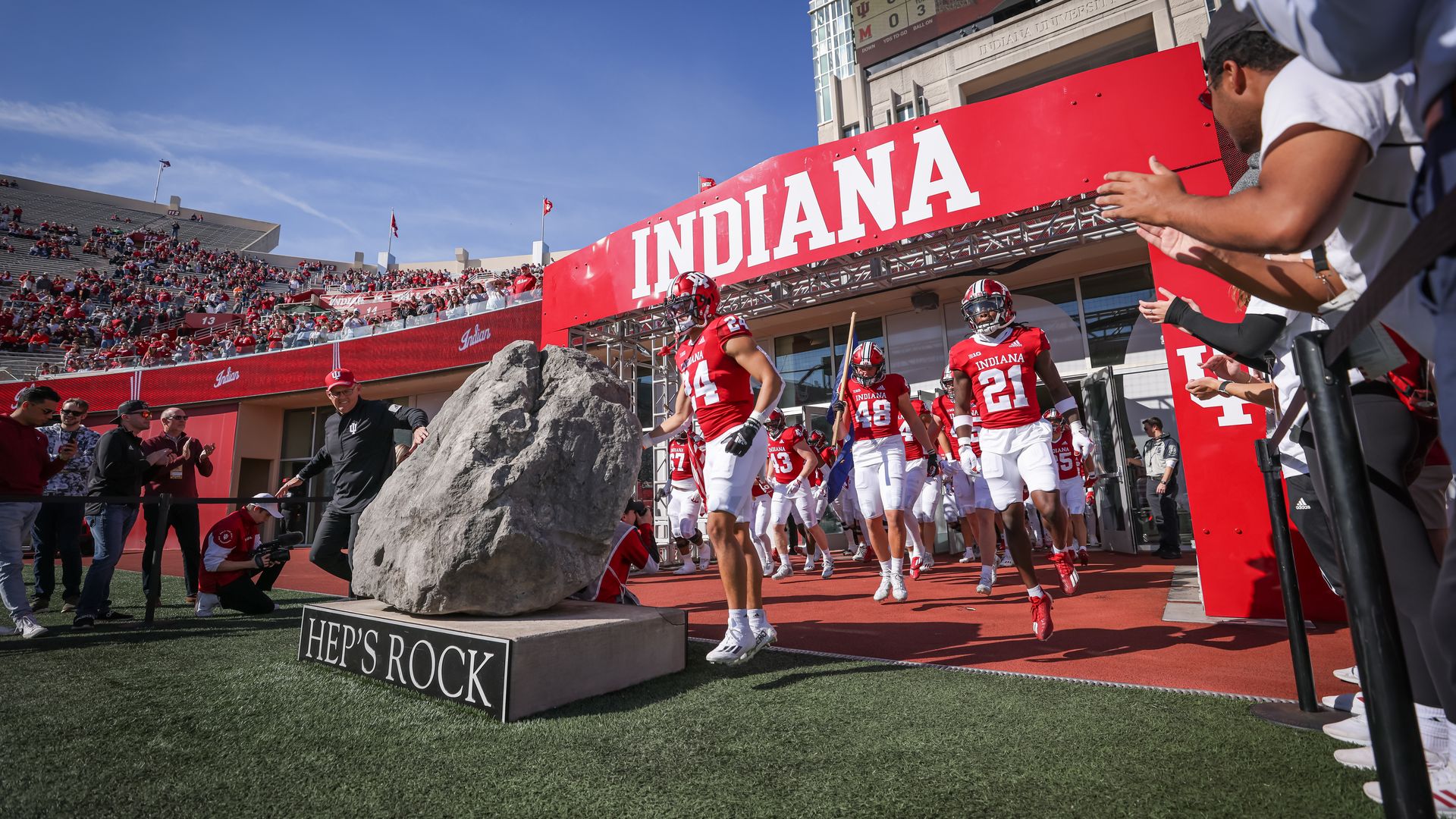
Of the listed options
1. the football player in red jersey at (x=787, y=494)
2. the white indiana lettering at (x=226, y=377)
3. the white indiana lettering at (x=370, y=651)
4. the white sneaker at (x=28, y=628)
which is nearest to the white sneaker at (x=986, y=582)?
the football player in red jersey at (x=787, y=494)

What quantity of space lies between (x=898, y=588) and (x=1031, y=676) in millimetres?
2704

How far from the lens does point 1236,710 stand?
2475 mm

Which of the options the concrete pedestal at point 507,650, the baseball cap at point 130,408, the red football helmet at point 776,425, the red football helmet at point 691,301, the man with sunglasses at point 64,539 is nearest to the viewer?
the concrete pedestal at point 507,650


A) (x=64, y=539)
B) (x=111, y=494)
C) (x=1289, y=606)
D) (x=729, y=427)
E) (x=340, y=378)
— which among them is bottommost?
(x=1289, y=606)

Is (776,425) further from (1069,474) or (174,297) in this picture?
(174,297)

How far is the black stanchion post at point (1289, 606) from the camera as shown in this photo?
237 cm

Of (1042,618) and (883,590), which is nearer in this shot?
(1042,618)

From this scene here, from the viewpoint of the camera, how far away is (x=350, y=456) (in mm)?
5297

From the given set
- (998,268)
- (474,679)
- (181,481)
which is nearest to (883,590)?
(474,679)

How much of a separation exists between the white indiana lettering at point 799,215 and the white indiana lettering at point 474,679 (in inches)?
175

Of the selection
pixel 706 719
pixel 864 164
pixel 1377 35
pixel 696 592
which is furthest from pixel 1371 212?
pixel 864 164

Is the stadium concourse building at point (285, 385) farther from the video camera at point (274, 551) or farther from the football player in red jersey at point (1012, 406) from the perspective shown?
the football player in red jersey at point (1012, 406)

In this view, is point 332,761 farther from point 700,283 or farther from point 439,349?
point 439,349

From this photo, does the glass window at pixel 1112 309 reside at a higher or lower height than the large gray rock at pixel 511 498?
higher
